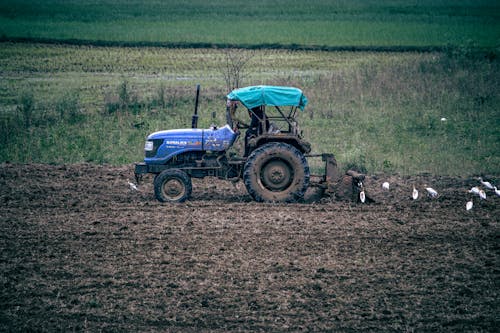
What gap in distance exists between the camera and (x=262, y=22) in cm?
4944

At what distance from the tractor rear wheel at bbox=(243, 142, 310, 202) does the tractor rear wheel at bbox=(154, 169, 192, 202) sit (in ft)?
3.83

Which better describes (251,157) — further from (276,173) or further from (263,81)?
(263,81)

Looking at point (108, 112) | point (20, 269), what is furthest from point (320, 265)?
point (108, 112)

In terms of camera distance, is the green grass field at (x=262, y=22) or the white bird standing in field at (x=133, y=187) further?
the green grass field at (x=262, y=22)

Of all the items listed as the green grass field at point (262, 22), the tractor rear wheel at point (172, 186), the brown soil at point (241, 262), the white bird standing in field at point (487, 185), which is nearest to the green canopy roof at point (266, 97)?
the tractor rear wheel at point (172, 186)

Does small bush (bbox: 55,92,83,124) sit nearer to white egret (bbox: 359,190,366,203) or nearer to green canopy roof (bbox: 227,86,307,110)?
green canopy roof (bbox: 227,86,307,110)

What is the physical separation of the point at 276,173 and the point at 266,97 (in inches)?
56.9

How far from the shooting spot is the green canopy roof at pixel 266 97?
12828 mm

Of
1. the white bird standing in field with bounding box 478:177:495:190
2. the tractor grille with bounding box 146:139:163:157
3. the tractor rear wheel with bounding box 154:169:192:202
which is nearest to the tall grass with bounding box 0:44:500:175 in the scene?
the white bird standing in field with bounding box 478:177:495:190

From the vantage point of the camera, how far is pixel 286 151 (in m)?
12.8

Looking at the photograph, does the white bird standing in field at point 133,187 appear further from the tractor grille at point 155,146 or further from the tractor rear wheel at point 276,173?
the tractor rear wheel at point 276,173

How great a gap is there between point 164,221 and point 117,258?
1.92 metres

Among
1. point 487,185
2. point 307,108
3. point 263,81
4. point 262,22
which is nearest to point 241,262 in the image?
point 487,185

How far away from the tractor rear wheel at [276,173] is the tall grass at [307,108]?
3.71 meters
